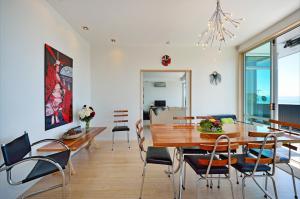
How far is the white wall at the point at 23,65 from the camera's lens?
1.82 meters

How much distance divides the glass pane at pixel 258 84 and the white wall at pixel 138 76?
0.34m

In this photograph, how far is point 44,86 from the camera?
250 centimetres

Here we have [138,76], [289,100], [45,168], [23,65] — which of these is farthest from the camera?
[138,76]

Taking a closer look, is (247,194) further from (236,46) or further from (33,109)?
(236,46)

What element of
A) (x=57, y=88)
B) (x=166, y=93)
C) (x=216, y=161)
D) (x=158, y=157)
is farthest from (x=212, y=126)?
(x=166, y=93)

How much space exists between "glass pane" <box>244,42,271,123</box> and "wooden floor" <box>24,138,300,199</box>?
1.58 metres

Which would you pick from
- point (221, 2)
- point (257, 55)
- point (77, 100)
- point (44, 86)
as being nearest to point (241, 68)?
point (257, 55)

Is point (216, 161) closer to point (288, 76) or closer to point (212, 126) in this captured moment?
point (212, 126)

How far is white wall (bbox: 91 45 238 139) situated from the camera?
4773 millimetres

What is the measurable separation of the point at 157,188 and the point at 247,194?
1.19 metres

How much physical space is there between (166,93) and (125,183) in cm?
778

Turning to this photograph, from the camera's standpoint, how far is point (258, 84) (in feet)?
13.6

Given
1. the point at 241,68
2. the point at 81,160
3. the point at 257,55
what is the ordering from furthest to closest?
the point at 241,68 → the point at 257,55 → the point at 81,160

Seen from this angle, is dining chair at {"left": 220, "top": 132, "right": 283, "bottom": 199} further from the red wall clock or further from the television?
the television
